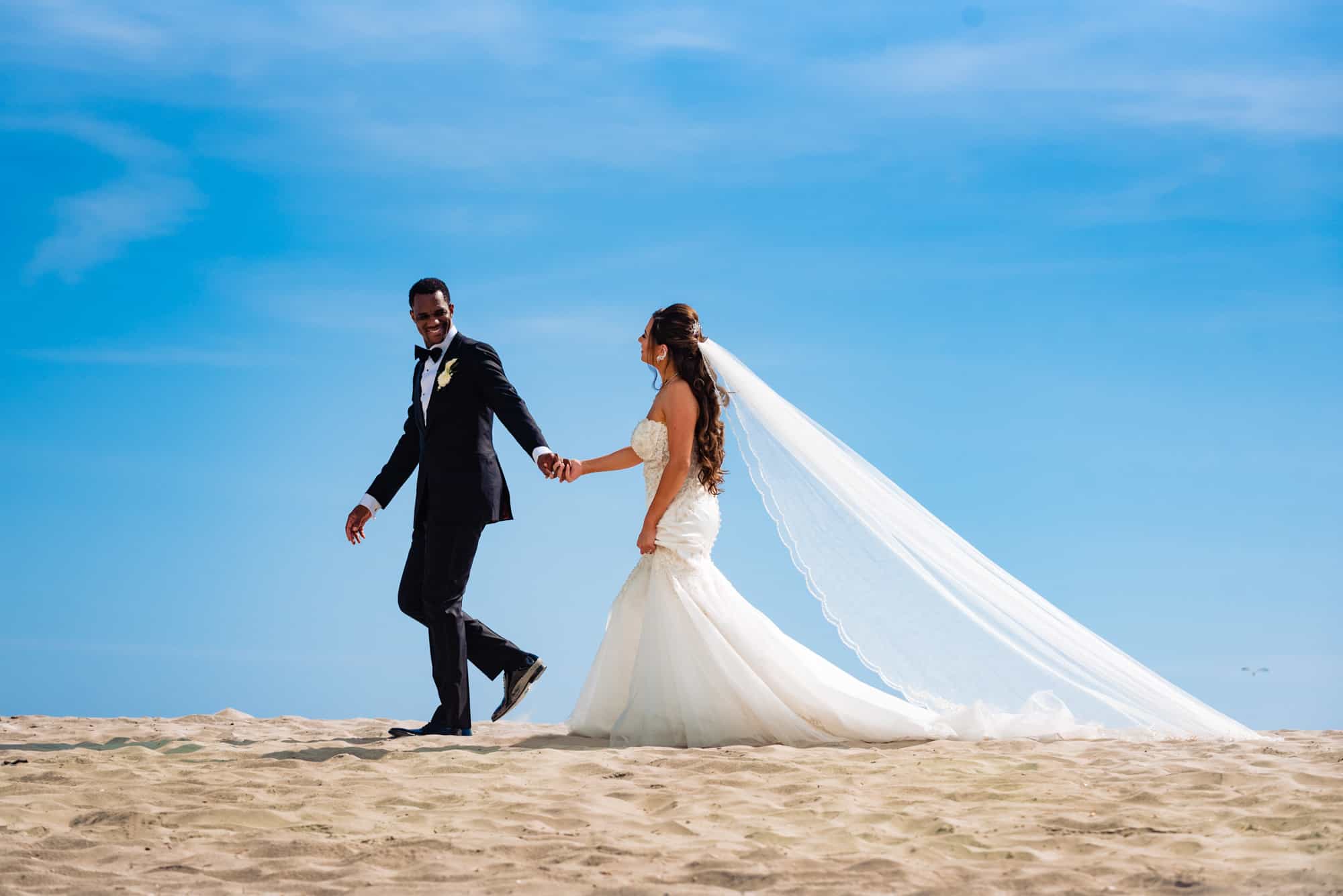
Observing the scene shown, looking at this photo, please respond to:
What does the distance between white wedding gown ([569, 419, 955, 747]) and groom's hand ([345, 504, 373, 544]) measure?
1.99 metres

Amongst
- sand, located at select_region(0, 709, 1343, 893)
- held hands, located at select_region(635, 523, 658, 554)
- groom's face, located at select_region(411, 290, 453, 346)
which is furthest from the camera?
groom's face, located at select_region(411, 290, 453, 346)

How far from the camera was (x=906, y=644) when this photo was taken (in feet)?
23.8

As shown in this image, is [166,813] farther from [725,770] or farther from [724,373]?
[724,373]

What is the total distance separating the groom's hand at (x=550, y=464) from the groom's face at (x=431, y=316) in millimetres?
1043

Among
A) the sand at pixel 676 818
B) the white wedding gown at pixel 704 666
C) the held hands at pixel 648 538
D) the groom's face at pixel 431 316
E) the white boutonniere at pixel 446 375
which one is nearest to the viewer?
the sand at pixel 676 818

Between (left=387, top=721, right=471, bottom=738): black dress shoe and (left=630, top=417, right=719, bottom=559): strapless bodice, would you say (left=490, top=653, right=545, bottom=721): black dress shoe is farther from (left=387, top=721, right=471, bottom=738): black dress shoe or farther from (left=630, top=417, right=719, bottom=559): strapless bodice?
(left=630, top=417, right=719, bottom=559): strapless bodice

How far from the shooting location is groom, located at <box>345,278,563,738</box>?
724 centimetres

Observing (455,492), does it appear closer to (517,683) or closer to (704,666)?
(517,683)

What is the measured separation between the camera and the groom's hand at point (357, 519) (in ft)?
26.7

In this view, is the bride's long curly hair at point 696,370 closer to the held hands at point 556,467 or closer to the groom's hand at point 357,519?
the held hands at point 556,467

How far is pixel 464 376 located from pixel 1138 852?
464 centimetres

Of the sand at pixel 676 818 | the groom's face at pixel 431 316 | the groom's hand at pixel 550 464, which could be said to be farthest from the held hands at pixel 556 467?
the sand at pixel 676 818

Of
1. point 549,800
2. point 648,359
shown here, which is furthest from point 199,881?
point 648,359

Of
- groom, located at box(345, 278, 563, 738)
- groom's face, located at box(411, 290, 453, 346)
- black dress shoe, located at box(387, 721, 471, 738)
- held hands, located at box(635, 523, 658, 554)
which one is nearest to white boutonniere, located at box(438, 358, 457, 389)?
groom, located at box(345, 278, 563, 738)
